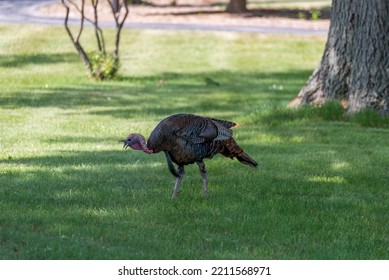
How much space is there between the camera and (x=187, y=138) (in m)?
9.33

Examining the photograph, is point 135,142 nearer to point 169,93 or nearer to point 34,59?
point 169,93

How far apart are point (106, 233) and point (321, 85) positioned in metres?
9.46

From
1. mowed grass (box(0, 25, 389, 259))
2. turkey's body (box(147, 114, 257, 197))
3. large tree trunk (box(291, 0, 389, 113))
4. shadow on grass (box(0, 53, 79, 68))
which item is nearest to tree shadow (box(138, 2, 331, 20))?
shadow on grass (box(0, 53, 79, 68))

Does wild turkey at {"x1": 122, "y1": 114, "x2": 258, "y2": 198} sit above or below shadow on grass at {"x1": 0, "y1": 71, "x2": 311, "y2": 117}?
above

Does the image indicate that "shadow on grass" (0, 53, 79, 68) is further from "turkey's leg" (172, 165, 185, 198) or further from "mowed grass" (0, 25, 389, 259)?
"turkey's leg" (172, 165, 185, 198)

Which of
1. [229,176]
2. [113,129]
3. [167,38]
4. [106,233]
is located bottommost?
[167,38]

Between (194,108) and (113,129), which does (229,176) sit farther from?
(194,108)

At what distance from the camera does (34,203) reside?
9.41 m

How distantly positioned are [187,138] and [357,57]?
767cm

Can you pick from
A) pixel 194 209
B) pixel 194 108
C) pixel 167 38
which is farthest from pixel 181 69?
pixel 194 209

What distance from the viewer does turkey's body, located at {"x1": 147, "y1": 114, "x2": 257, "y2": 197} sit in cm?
929

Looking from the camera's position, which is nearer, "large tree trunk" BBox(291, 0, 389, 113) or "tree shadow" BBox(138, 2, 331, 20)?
"large tree trunk" BBox(291, 0, 389, 113)

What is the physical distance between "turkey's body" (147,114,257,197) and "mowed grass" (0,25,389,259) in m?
0.52

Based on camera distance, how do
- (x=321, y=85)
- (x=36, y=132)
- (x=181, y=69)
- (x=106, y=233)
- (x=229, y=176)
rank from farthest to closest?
(x=181, y=69) < (x=321, y=85) < (x=36, y=132) < (x=229, y=176) < (x=106, y=233)
